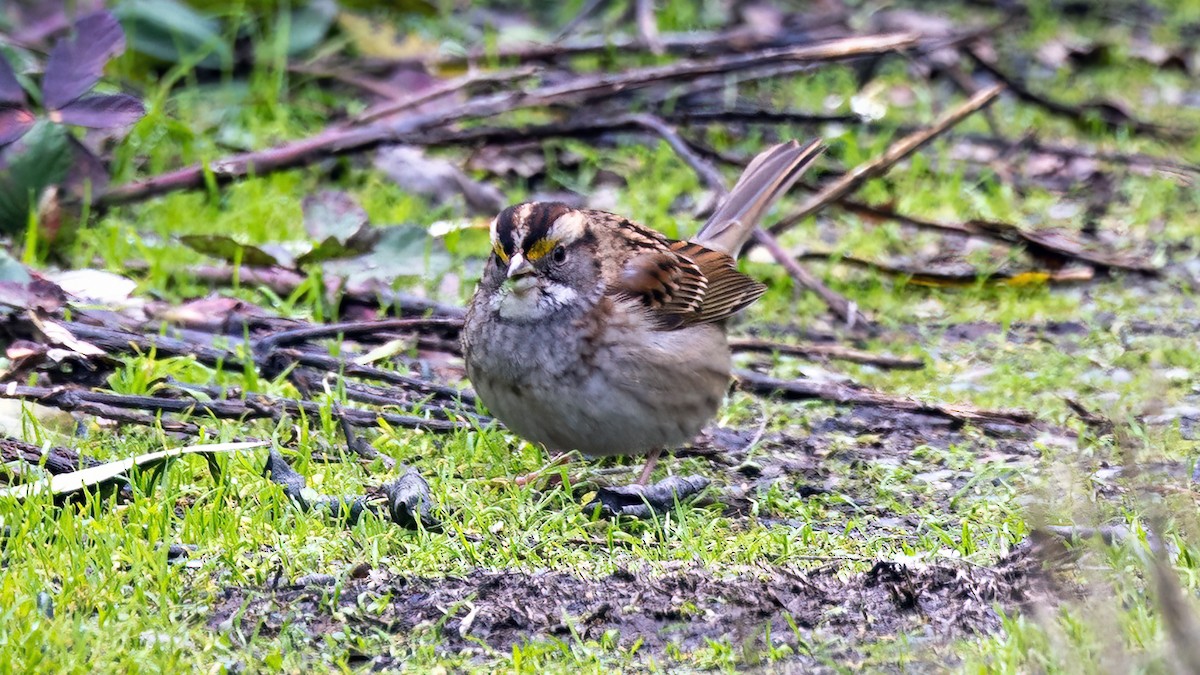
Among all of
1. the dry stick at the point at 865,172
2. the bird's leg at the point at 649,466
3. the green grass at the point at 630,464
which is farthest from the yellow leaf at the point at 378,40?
the bird's leg at the point at 649,466

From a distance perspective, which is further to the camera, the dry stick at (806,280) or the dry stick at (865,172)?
the dry stick at (865,172)

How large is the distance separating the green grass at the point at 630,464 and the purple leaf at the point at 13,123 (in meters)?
0.48

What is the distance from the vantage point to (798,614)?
3.36 metres

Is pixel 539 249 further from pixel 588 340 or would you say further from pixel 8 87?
pixel 8 87

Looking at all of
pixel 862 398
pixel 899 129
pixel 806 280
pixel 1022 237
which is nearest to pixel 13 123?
pixel 806 280

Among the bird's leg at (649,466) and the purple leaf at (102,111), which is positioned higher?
the purple leaf at (102,111)

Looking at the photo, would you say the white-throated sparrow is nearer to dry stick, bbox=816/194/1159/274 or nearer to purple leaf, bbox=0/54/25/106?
dry stick, bbox=816/194/1159/274

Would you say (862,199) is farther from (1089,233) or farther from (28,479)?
(28,479)

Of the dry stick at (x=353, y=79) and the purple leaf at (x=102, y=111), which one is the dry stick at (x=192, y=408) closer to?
the purple leaf at (x=102, y=111)

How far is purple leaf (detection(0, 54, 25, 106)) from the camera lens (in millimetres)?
5297

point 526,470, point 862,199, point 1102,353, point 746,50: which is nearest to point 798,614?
point 526,470

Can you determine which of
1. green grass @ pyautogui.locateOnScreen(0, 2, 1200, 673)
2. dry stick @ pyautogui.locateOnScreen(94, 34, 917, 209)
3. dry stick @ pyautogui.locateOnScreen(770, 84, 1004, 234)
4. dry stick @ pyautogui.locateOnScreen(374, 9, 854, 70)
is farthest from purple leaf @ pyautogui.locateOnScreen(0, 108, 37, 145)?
dry stick @ pyautogui.locateOnScreen(770, 84, 1004, 234)

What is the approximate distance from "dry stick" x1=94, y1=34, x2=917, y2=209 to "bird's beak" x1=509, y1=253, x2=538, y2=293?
7.51 feet

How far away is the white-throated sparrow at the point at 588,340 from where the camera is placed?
160 inches
